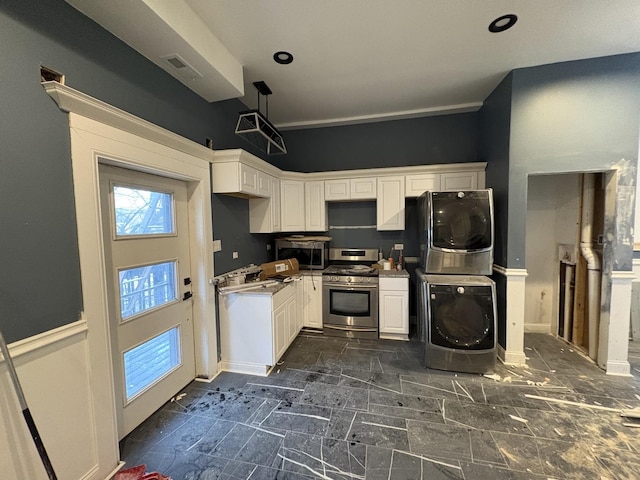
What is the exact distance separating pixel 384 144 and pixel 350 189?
0.99 meters

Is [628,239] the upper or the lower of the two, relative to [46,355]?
upper

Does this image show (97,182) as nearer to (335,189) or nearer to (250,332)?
(250,332)

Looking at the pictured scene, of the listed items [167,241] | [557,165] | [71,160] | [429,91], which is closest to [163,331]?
[167,241]

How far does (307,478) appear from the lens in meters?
1.63

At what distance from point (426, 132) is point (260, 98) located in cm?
249

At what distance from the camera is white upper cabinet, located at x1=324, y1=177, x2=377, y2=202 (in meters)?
3.83

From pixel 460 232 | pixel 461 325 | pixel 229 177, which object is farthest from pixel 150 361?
pixel 460 232

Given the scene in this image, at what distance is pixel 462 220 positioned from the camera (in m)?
2.90

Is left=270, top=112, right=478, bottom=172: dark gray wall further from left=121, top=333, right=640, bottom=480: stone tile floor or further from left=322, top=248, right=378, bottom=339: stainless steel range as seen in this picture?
left=121, top=333, right=640, bottom=480: stone tile floor

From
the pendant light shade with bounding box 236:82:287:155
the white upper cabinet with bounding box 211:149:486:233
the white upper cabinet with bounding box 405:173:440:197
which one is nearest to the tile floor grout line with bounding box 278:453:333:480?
the white upper cabinet with bounding box 211:149:486:233

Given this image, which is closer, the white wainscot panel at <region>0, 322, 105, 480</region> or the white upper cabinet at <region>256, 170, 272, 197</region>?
the white wainscot panel at <region>0, 322, 105, 480</region>

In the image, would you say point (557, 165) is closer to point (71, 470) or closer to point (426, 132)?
point (426, 132)

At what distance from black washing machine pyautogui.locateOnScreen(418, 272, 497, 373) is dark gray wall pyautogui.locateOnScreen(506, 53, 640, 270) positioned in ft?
2.06

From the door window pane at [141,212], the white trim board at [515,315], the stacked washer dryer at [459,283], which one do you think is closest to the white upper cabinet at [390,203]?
the stacked washer dryer at [459,283]
